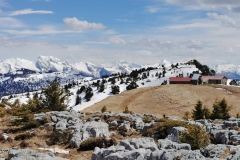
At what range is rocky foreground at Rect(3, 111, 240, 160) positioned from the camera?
55.6 ft

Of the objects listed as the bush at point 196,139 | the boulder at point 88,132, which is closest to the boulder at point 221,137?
the bush at point 196,139

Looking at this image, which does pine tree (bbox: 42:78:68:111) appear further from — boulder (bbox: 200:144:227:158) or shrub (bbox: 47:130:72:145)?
boulder (bbox: 200:144:227:158)

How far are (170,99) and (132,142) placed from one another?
103 metres

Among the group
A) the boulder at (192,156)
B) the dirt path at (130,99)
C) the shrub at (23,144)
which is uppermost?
the boulder at (192,156)

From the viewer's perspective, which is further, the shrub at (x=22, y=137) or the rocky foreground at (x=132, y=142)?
the shrub at (x=22, y=137)

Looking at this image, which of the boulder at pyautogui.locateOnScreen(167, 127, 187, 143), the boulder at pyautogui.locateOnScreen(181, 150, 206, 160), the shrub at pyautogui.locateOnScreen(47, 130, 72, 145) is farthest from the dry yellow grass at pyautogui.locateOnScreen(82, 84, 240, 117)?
the boulder at pyautogui.locateOnScreen(181, 150, 206, 160)

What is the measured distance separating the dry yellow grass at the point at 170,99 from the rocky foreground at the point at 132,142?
224 ft

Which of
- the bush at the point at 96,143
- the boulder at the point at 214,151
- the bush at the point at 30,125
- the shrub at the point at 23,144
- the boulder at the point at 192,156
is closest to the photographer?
the boulder at the point at 192,156

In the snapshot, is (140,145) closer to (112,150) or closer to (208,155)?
(112,150)

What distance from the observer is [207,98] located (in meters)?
124

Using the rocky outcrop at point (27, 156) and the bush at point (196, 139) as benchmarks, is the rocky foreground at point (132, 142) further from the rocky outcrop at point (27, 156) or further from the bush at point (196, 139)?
the bush at point (196, 139)

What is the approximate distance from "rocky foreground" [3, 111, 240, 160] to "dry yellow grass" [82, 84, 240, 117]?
224 ft

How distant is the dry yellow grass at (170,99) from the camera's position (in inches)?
4281

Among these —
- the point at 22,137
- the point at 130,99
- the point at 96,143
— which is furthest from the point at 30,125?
the point at 130,99
